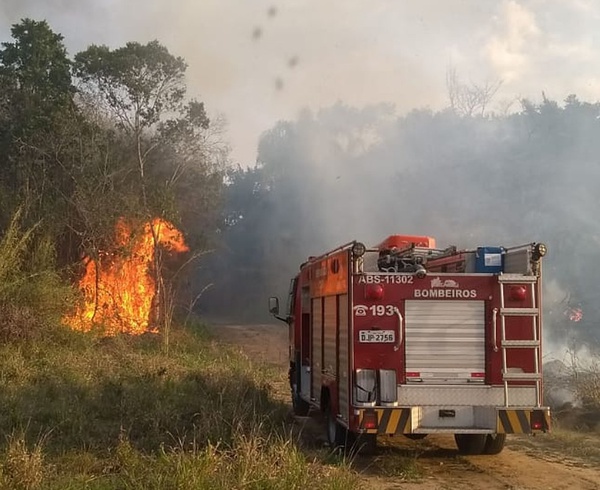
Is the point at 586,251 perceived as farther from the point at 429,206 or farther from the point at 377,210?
the point at 377,210

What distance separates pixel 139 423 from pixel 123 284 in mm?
13275

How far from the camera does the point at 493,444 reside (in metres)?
9.44

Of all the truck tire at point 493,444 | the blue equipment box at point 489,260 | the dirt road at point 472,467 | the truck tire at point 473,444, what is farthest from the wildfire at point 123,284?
the blue equipment box at point 489,260

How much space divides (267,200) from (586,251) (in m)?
25.2

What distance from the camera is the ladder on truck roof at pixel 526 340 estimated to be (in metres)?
8.28

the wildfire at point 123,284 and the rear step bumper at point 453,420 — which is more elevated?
the wildfire at point 123,284

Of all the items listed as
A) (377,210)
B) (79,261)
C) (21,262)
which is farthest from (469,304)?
(377,210)

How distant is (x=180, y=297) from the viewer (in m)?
32.1

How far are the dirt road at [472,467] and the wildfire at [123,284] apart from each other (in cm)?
1262

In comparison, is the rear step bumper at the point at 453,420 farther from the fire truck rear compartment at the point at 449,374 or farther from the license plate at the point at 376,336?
the license plate at the point at 376,336

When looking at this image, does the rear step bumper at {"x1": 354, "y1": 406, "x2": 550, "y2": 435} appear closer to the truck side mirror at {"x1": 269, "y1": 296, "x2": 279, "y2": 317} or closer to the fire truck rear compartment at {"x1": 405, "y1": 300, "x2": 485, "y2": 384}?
the fire truck rear compartment at {"x1": 405, "y1": 300, "x2": 485, "y2": 384}

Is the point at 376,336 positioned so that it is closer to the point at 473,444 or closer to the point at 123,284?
the point at 473,444

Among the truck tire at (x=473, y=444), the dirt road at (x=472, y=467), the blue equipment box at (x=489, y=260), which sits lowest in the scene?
the dirt road at (x=472, y=467)

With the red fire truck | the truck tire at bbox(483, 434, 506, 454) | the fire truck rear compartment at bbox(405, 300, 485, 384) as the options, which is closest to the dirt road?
the truck tire at bbox(483, 434, 506, 454)
